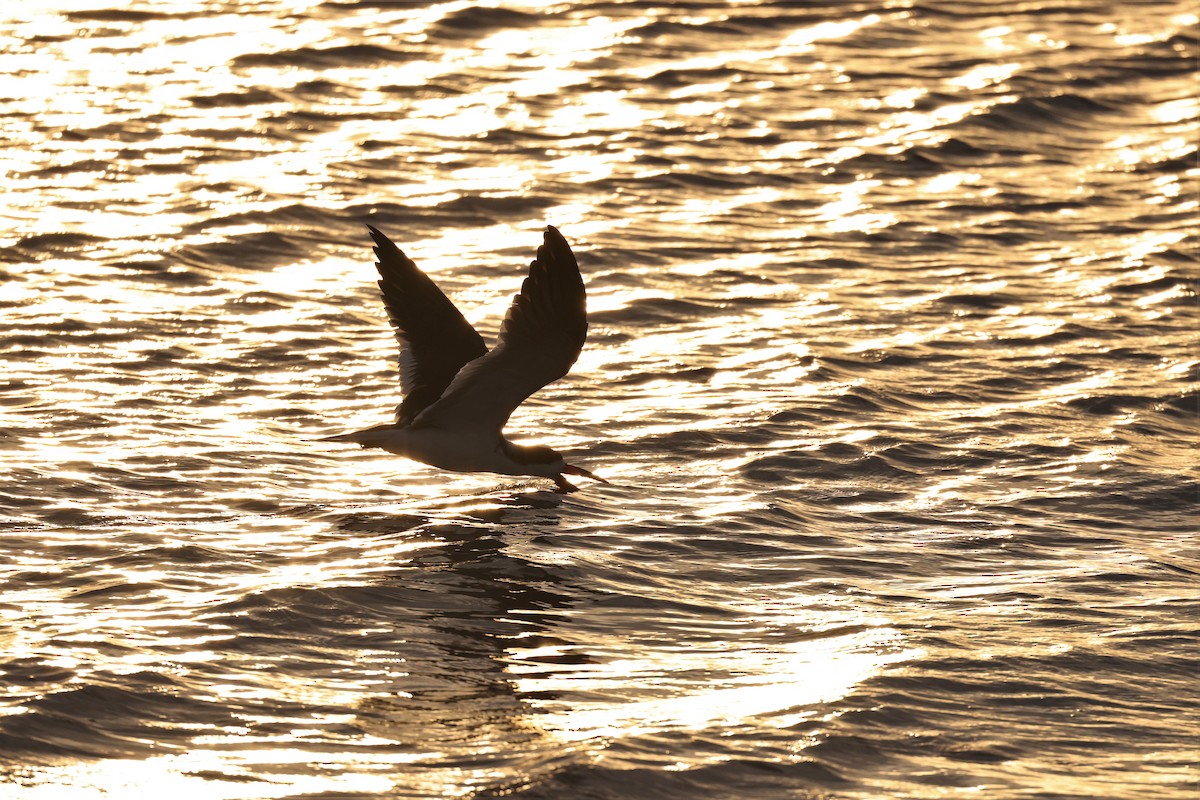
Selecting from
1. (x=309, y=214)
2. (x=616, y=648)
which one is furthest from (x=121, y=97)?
(x=616, y=648)

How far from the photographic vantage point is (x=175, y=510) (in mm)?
10164

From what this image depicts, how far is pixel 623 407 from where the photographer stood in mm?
12523

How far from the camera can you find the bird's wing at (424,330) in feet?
35.5

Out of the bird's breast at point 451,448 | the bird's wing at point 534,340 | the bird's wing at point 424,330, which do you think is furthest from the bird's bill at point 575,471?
the bird's wing at point 424,330

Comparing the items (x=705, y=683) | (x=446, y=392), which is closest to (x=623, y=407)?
(x=446, y=392)

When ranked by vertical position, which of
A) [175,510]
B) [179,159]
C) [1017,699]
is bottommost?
[1017,699]

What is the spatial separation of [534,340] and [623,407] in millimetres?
2693

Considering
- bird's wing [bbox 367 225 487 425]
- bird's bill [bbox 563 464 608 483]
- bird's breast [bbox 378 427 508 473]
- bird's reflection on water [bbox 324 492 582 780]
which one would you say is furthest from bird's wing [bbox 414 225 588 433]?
bird's reflection on water [bbox 324 492 582 780]

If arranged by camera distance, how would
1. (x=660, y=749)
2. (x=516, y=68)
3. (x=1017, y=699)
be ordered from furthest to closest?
(x=516, y=68) < (x=1017, y=699) < (x=660, y=749)

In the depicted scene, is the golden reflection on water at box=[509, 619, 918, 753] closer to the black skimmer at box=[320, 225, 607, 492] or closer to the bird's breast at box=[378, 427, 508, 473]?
the black skimmer at box=[320, 225, 607, 492]

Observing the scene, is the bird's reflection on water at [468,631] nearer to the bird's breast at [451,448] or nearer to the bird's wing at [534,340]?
the bird's breast at [451,448]

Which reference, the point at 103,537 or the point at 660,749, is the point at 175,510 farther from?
the point at 660,749

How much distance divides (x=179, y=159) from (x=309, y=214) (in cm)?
172

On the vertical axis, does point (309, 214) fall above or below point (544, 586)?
above
